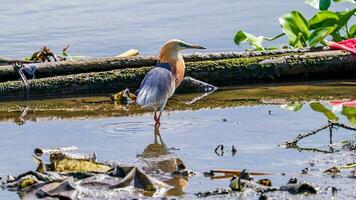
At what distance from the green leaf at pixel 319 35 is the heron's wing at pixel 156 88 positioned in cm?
234

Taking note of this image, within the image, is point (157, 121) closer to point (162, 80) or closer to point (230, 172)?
point (162, 80)

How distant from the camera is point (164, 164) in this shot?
7453 millimetres

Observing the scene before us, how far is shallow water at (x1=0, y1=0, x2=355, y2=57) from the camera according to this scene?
45.1 ft

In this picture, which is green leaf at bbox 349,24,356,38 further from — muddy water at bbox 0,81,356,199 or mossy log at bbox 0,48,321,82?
mossy log at bbox 0,48,321,82

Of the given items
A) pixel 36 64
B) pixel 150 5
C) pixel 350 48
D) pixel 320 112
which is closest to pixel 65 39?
pixel 150 5

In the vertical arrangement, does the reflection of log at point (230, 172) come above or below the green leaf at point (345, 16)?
below

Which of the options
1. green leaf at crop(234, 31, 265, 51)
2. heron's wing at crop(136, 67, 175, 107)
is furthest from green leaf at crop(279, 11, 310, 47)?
heron's wing at crop(136, 67, 175, 107)

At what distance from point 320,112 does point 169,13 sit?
6676 millimetres

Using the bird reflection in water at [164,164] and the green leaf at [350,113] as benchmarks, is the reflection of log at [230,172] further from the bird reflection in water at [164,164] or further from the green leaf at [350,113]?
the green leaf at [350,113]

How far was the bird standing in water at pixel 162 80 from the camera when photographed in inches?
355

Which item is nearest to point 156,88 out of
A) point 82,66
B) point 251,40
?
point 82,66

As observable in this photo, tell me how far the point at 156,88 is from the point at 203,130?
27.1 inches

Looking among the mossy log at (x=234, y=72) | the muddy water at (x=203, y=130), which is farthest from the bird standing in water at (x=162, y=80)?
the mossy log at (x=234, y=72)

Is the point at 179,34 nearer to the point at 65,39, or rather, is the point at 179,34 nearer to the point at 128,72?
the point at 65,39
